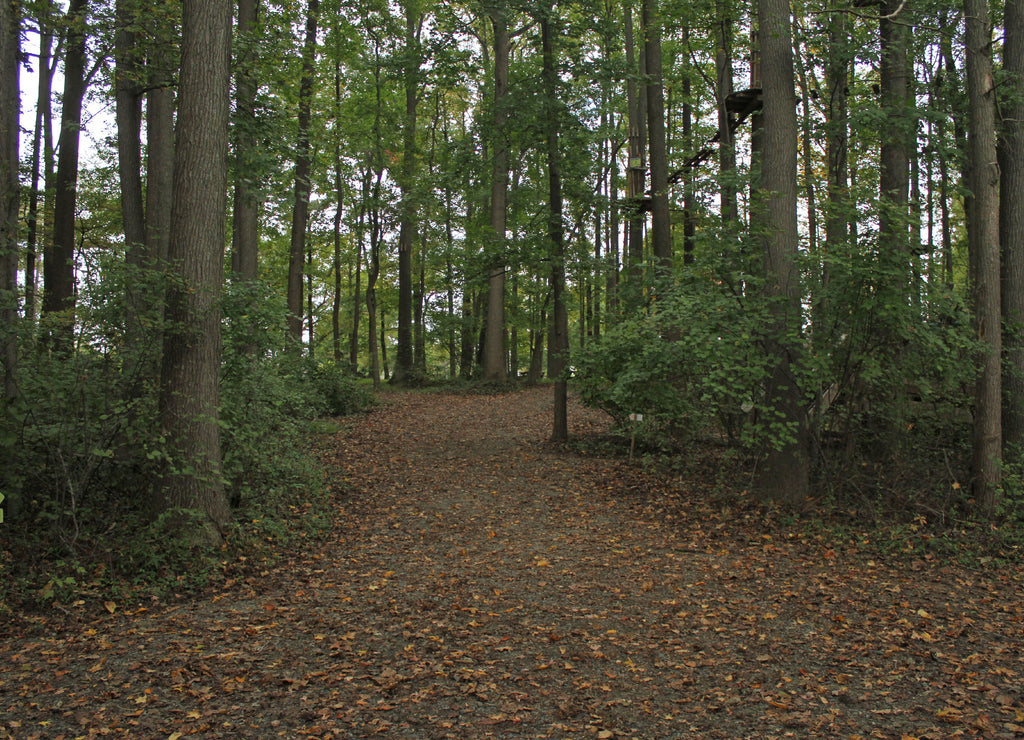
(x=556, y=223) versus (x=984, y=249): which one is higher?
(x=556, y=223)

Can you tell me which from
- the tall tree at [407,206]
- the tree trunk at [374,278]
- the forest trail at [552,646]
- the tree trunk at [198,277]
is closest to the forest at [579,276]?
the tree trunk at [198,277]

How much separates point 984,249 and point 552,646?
6.48 meters

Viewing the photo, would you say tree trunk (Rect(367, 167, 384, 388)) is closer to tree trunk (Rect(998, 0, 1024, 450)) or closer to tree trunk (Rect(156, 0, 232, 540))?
tree trunk (Rect(156, 0, 232, 540))

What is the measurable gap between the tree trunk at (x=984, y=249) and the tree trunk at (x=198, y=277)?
7.78 meters

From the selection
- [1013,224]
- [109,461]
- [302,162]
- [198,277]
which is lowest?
[109,461]

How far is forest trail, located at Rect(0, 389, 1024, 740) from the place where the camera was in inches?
147

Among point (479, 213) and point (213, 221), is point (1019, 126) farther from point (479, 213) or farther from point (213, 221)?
point (479, 213)

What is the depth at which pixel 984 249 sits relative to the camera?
7488mm

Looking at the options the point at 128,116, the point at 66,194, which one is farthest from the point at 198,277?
the point at 66,194

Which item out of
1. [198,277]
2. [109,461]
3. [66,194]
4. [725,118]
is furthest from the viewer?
[725,118]

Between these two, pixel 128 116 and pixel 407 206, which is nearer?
pixel 128 116

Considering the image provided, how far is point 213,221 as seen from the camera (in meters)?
6.35

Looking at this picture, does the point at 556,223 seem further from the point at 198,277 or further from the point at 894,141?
the point at 198,277

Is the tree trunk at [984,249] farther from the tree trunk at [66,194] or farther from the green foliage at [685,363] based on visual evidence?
the tree trunk at [66,194]
